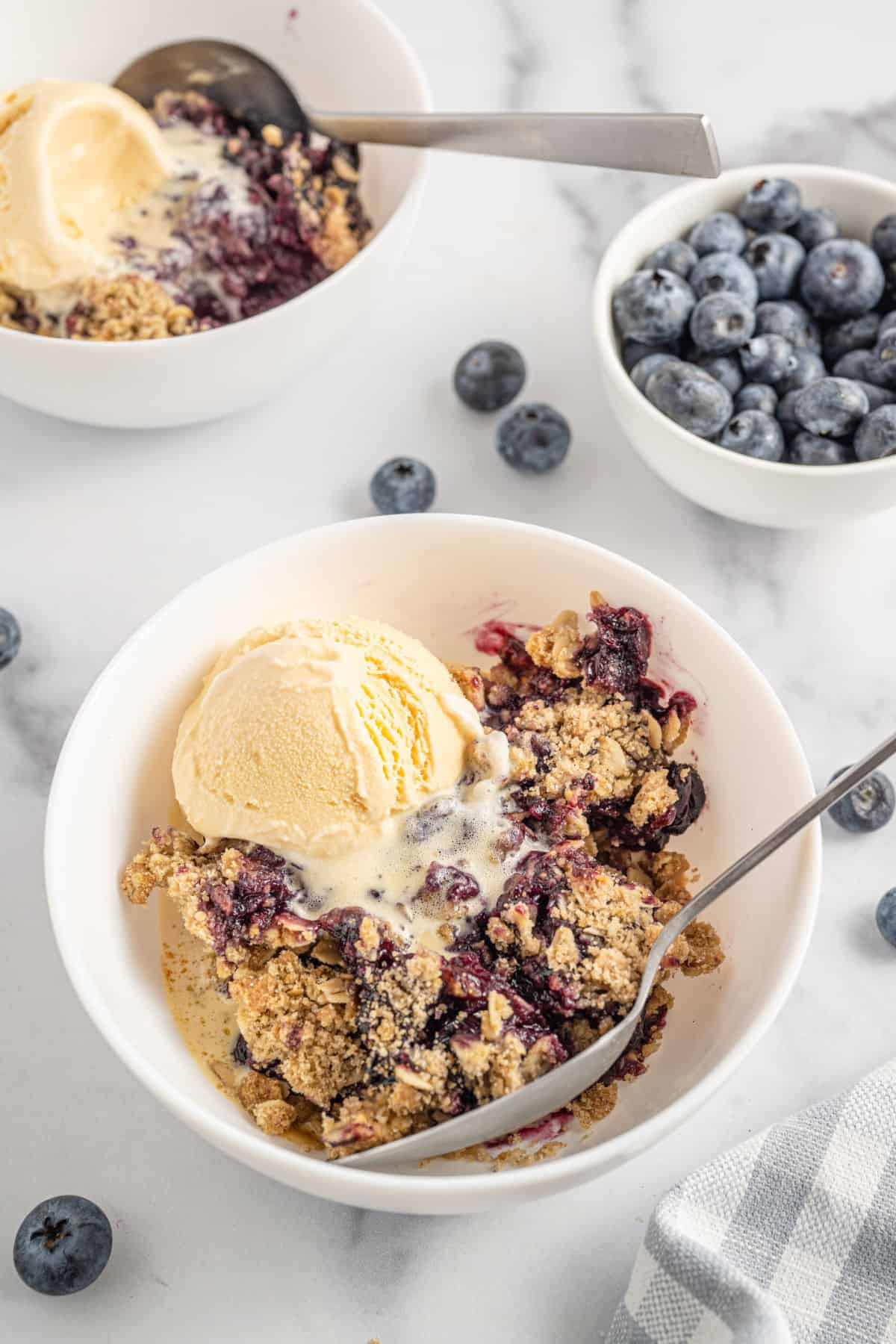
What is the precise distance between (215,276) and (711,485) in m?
0.90

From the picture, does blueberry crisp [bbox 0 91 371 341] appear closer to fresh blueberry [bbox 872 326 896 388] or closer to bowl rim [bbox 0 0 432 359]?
bowl rim [bbox 0 0 432 359]

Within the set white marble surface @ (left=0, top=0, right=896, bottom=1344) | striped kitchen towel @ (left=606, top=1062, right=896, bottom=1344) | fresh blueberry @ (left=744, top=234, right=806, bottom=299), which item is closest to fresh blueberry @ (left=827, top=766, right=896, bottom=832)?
white marble surface @ (left=0, top=0, right=896, bottom=1344)

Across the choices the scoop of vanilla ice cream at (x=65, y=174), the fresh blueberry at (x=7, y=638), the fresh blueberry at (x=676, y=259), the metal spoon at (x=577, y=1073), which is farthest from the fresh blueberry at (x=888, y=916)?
the scoop of vanilla ice cream at (x=65, y=174)

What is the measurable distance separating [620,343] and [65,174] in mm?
937

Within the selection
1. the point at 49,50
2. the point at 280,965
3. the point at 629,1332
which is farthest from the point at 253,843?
the point at 49,50

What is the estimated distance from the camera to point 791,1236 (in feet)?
5.29

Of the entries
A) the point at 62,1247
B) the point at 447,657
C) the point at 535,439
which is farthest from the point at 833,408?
the point at 62,1247

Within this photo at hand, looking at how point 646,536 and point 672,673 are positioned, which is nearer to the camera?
point 672,673

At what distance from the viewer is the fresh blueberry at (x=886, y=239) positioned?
206 cm

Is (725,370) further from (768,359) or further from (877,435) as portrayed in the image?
(877,435)

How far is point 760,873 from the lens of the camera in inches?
62.7

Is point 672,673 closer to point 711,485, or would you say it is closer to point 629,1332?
point 711,485

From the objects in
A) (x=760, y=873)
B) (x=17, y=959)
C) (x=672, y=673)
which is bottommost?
(x=17, y=959)

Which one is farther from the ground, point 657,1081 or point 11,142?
point 11,142
